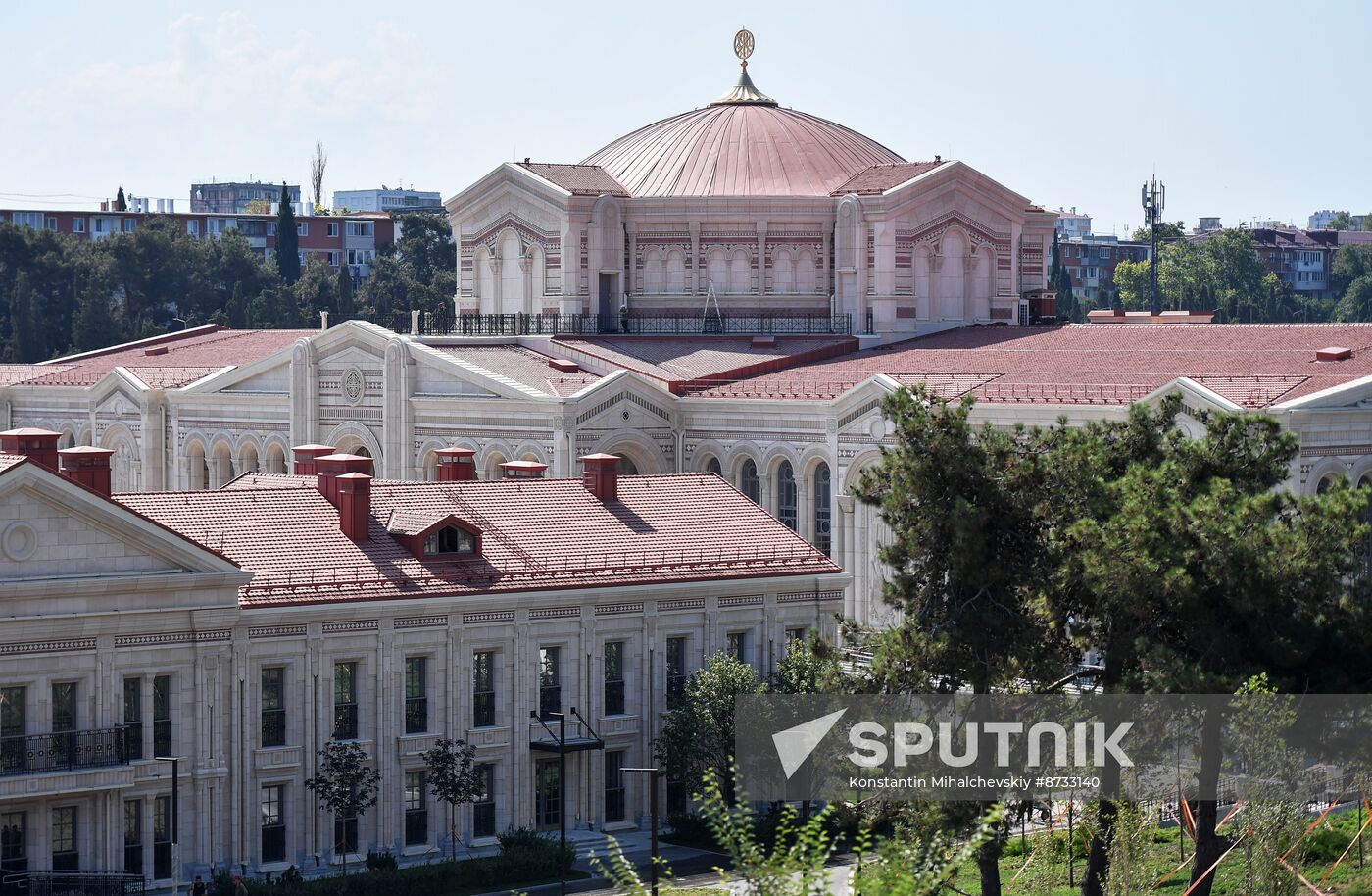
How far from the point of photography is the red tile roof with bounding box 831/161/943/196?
106m

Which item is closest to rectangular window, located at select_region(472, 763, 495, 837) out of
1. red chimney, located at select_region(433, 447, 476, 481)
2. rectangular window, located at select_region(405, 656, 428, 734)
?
rectangular window, located at select_region(405, 656, 428, 734)

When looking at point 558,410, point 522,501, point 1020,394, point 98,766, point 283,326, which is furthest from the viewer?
point 283,326

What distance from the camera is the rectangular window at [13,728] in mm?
57906

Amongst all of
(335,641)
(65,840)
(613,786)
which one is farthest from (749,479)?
(65,840)

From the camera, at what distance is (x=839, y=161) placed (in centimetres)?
11112

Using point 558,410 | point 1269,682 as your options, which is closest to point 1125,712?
point 1269,682

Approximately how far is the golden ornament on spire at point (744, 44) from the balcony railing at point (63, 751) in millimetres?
66196

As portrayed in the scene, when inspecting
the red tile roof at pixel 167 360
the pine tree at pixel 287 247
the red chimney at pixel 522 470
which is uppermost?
the pine tree at pixel 287 247

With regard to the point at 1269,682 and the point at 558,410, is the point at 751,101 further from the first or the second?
the point at 1269,682

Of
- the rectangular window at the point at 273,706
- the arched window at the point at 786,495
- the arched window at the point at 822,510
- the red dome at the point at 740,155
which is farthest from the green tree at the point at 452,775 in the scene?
the red dome at the point at 740,155

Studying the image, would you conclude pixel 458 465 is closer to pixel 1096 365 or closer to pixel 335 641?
pixel 335 641

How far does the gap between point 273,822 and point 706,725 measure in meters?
10.9

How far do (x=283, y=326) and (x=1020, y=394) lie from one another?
101 metres

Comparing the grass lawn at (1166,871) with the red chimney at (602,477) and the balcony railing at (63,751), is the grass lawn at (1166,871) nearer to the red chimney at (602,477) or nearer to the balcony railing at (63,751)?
the red chimney at (602,477)
